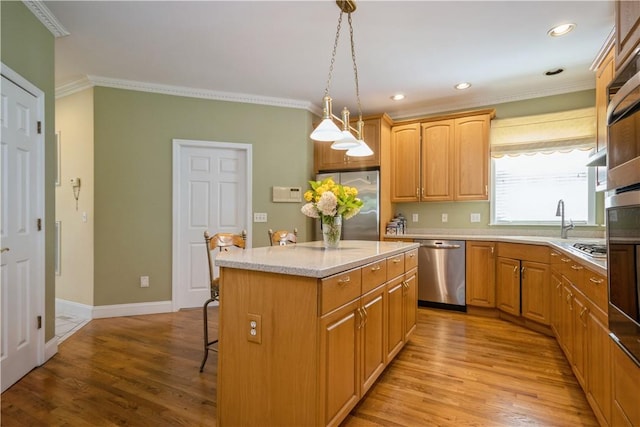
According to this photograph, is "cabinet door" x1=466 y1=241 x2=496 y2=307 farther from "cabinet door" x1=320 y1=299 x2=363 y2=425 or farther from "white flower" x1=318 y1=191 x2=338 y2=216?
"cabinet door" x1=320 y1=299 x2=363 y2=425

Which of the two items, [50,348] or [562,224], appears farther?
[562,224]

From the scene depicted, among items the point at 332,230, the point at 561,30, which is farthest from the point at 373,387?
the point at 561,30

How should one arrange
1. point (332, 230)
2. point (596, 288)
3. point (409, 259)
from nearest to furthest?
point (596, 288), point (332, 230), point (409, 259)

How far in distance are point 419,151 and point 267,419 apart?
3.69 meters

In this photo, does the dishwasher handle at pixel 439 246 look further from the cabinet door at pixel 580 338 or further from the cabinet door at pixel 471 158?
the cabinet door at pixel 580 338

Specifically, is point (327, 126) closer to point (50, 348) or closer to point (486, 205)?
point (50, 348)

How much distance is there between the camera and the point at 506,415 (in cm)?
186

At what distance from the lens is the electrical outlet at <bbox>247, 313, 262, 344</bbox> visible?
1.58m

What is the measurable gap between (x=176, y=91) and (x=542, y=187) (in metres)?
4.59

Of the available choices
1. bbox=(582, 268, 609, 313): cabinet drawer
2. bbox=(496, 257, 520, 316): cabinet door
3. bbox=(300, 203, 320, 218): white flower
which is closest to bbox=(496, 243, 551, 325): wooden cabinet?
bbox=(496, 257, 520, 316): cabinet door

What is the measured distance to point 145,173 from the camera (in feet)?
12.6

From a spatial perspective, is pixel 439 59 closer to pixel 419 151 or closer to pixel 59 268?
pixel 419 151

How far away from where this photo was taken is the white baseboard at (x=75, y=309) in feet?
12.0

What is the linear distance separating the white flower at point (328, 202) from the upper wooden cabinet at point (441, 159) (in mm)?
2497
